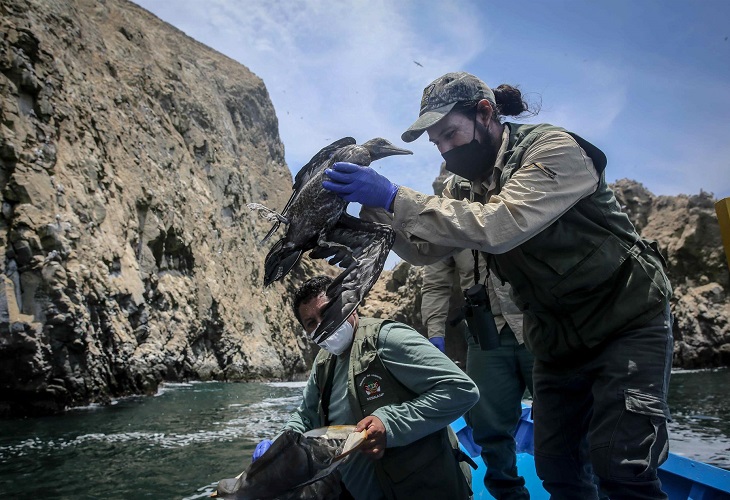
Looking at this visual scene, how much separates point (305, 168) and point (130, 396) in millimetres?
12368

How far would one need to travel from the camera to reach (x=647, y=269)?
1938mm

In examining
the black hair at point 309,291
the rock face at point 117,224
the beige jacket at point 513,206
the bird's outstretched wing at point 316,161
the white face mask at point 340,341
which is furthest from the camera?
the rock face at point 117,224

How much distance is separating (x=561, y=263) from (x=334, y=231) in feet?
2.90

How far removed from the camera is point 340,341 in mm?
2568

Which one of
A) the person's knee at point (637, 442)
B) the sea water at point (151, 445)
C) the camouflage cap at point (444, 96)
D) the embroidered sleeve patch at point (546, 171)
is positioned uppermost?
the camouflage cap at point (444, 96)

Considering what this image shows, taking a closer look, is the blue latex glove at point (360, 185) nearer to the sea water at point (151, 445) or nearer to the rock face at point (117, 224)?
the sea water at point (151, 445)

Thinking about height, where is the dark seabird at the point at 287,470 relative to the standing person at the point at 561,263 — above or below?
below

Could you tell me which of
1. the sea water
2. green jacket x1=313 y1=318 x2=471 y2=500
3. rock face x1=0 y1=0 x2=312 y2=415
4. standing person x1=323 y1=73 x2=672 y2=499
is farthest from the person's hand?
rock face x1=0 y1=0 x2=312 y2=415

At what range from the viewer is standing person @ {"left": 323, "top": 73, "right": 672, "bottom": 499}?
1747mm

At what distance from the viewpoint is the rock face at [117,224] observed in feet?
32.2

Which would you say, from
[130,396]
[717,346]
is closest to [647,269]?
[130,396]

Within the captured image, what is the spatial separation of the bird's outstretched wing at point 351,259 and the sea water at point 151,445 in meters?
4.06

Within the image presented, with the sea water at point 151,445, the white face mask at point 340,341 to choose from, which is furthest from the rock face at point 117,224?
the white face mask at point 340,341

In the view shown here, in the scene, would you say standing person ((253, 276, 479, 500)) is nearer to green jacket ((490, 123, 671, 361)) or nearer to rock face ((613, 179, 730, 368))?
green jacket ((490, 123, 671, 361))
